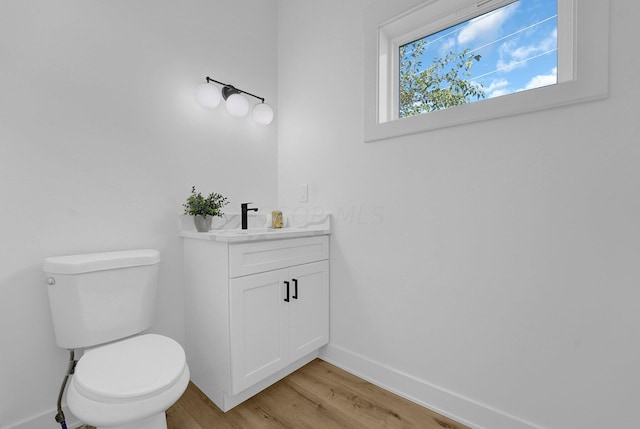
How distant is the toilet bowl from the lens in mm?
880

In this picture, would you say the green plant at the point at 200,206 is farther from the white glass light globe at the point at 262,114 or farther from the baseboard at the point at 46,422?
the baseboard at the point at 46,422

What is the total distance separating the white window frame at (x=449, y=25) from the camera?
1.04m

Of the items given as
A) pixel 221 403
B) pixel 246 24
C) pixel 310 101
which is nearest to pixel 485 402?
pixel 221 403

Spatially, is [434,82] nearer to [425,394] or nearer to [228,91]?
[228,91]

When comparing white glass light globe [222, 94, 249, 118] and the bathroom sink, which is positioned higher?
white glass light globe [222, 94, 249, 118]

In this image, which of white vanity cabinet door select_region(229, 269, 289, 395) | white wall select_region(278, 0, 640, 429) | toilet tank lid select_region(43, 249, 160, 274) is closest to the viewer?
white wall select_region(278, 0, 640, 429)

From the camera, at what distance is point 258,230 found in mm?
1919

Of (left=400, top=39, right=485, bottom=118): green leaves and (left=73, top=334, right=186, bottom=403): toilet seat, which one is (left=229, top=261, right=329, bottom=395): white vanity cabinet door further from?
(left=400, top=39, right=485, bottom=118): green leaves

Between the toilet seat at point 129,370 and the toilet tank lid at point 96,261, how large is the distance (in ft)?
1.07

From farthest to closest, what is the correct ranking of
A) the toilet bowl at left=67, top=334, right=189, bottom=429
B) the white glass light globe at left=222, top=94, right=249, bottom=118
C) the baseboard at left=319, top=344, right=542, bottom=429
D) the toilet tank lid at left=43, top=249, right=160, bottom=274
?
the white glass light globe at left=222, top=94, right=249, bottom=118 → the baseboard at left=319, top=344, right=542, bottom=429 → the toilet tank lid at left=43, top=249, right=160, bottom=274 → the toilet bowl at left=67, top=334, right=189, bottom=429

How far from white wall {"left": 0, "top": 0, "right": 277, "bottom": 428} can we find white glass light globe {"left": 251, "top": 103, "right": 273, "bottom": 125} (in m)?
0.13

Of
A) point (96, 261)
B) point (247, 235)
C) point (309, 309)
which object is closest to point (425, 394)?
point (309, 309)

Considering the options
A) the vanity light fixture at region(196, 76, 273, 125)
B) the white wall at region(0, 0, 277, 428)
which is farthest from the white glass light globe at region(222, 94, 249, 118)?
the white wall at region(0, 0, 277, 428)

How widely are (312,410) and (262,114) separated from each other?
1812 millimetres
